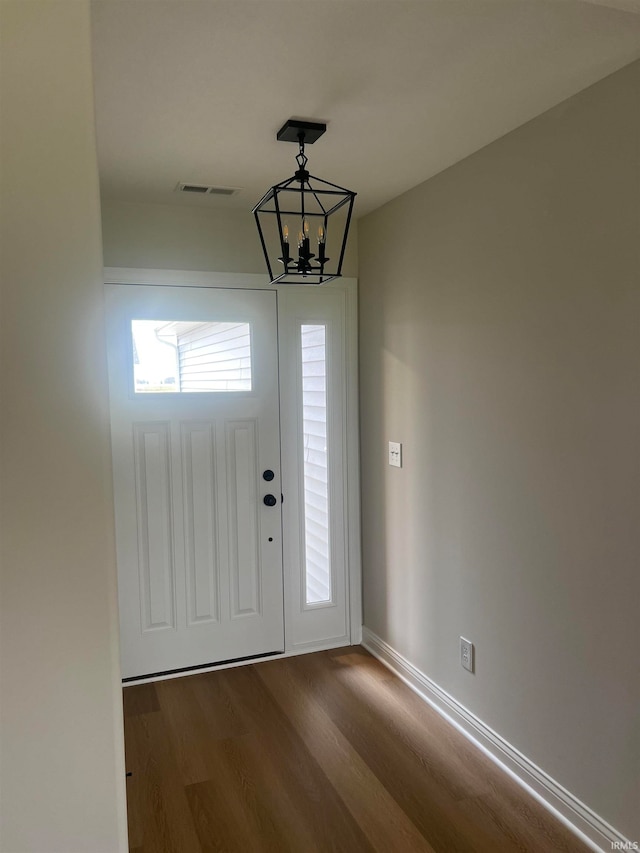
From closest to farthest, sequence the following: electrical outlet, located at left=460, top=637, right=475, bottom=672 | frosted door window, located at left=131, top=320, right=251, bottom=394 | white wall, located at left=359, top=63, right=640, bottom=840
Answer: white wall, located at left=359, top=63, right=640, bottom=840 → electrical outlet, located at left=460, top=637, right=475, bottom=672 → frosted door window, located at left=131, top=320, right=251, bottom=394

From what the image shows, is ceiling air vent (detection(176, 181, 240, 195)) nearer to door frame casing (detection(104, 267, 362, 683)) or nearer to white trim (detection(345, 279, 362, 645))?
door frame casing (detection(104, 267, 362, 683))

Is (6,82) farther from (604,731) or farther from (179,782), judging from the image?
(179,782)

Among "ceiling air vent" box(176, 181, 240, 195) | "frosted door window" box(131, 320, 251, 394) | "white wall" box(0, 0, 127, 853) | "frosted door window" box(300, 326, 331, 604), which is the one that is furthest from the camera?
"frosted door window" box(300, 326, 331, 604)

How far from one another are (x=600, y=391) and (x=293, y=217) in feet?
6.65

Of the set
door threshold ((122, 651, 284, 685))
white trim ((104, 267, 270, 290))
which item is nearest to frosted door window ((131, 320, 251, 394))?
white trim ((104, 267, 270, 290))

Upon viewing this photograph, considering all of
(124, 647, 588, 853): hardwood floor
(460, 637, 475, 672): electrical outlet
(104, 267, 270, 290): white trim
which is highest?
(104, 267, 270, 290): white trim

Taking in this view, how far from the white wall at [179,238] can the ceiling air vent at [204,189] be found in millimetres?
241

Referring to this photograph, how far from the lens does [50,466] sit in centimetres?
90

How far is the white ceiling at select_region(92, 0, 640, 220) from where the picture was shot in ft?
5.17

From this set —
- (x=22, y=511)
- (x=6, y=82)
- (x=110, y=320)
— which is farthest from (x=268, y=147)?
(x=22, y=511)

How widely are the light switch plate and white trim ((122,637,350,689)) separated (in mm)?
1147

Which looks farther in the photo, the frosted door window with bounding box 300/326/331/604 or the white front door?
the frosted door window with bounding box 300/326/331/604

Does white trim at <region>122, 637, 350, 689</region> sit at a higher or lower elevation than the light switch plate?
lower

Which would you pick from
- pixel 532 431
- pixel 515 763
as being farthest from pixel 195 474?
pixel 515 763
